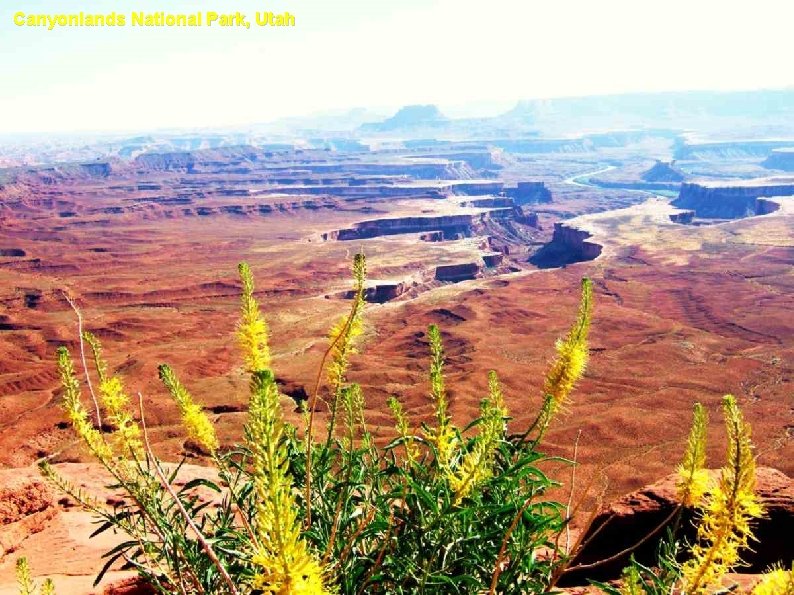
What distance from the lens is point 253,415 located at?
2.22 metres

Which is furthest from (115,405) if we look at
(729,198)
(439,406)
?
(729,198)

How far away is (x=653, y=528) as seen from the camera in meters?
10.1

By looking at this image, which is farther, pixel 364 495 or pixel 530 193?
pixel 530 193

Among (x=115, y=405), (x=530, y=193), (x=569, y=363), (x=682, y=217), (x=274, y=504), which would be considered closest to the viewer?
(x=274, y=504)

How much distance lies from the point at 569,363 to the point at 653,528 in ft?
22.5

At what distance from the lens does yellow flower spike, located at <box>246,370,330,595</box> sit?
7.26ft

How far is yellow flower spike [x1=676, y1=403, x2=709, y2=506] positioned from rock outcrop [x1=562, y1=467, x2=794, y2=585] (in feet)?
17.5

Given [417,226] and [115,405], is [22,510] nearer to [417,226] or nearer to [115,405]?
[115,405]

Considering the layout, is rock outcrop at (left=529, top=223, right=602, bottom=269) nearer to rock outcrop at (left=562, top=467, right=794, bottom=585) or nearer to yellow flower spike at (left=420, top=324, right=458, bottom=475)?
rock outcrop at (left=562, top=467, right=794, bottom=585)

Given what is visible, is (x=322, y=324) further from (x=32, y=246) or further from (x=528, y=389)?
(x=32, y=246)

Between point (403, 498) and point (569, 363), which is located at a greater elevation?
point (569, 363)


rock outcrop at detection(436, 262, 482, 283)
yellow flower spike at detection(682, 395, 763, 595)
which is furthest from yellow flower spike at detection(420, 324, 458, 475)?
rock outcrop at detection(436, 262, 482, 283)

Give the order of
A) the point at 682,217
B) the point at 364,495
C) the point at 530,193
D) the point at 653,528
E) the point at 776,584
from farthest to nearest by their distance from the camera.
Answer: the point at 530,193, the point at 682,217, the point at 653,528, the point at 364,495, the point at 776,584

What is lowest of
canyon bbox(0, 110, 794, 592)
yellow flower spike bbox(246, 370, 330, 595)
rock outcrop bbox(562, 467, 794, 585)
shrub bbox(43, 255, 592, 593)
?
canyon bbox(0, 110, 794, 592)
